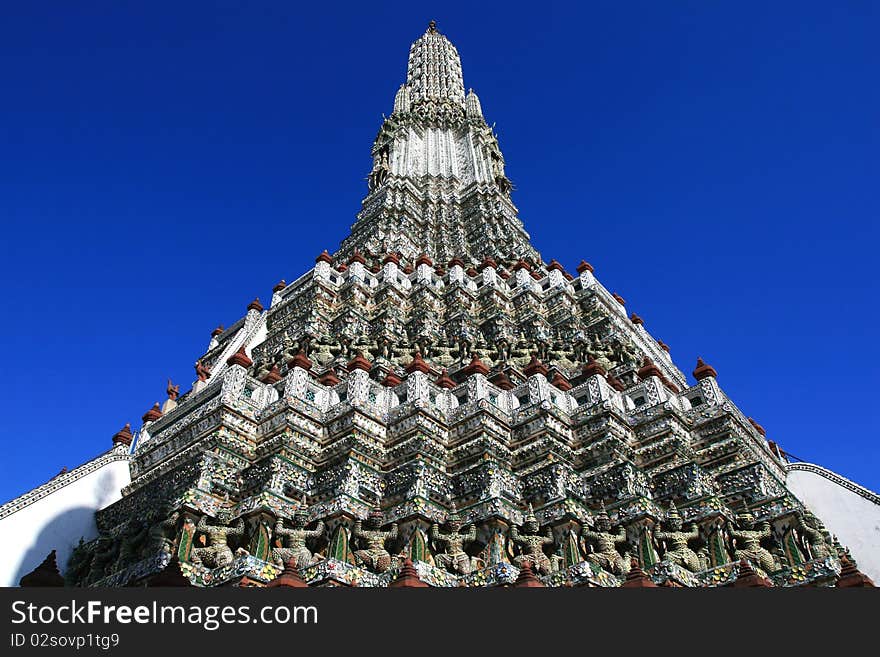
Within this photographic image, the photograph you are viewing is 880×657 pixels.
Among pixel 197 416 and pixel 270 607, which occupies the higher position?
pixel 197 416

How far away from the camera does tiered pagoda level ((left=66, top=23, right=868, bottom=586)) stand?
12.3m

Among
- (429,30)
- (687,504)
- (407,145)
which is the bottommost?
(687,504)

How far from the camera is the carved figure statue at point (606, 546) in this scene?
1256 cm

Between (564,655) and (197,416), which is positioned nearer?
(564,655)

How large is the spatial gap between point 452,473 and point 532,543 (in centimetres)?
295

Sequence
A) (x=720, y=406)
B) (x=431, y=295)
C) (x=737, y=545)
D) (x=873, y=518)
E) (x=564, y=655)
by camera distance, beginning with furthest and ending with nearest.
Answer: (x=431, y=295) < (x=720, y=406) < (x=873, y=518) < (x=737, y=545) < (x=564, y=655)

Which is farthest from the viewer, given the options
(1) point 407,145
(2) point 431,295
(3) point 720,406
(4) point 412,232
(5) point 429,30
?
(5) point 429,30

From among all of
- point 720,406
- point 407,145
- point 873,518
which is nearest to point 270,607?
point 720,406

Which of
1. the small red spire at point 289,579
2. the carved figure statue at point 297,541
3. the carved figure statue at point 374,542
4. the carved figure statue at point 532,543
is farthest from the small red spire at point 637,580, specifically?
the carved figure statue at point 297,541

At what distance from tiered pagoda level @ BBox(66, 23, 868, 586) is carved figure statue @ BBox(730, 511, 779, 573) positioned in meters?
0.03

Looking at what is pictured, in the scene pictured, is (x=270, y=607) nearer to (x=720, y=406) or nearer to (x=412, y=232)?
(x=720, y=406)

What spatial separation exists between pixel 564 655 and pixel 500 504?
5.66m

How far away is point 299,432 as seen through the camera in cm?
1505

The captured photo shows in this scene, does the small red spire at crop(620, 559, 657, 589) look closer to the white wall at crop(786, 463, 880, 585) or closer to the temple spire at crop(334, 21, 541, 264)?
the white wall at crop(786, 463, 880, 585)
